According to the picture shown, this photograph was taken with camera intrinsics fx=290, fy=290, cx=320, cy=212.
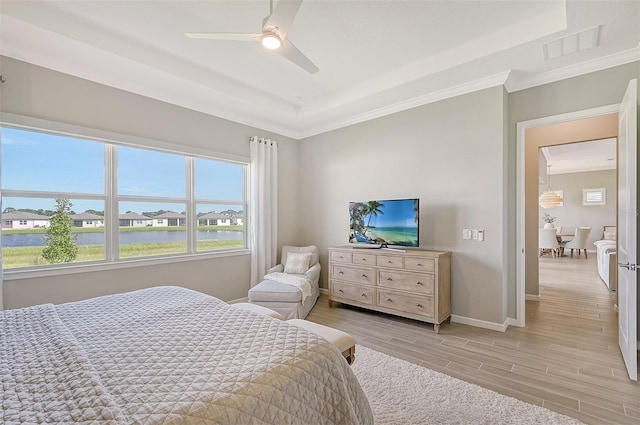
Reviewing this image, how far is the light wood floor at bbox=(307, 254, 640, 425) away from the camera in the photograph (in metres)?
2.07

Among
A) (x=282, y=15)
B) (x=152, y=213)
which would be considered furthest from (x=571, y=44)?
(x=152, y=213)

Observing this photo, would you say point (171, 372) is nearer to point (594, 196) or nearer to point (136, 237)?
point (136, 237)

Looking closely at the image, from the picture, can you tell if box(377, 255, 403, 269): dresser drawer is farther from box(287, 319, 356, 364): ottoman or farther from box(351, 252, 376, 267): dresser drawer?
box(287, 319, 356, 364): ottoman

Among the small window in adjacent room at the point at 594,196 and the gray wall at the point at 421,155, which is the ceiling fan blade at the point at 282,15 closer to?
the gray wall at the point at 421,155

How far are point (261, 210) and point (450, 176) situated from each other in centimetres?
277

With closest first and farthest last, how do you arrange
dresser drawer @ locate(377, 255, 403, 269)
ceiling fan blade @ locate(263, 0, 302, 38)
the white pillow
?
ceiling fan blade @ locate(263, 0, 302, 38), dresser drawer @ locate(377, 255, 403, 269), the white pillow

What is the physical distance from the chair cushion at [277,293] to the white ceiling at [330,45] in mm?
2506

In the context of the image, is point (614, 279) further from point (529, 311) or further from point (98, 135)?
point (98, 135)

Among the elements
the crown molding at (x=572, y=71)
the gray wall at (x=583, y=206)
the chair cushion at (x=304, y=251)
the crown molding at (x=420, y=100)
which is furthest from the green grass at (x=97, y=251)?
the gray wall at (x=583, y=206)

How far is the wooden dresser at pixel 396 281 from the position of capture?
3.32m

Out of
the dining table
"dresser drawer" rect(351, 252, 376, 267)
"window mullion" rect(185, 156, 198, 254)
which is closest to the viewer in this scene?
"dresser drawer" rect(351, 252, 376, 267)

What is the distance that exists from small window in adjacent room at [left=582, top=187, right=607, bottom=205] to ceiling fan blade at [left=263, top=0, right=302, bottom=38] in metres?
12.0

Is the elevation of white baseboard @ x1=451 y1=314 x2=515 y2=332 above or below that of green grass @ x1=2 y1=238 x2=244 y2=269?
below

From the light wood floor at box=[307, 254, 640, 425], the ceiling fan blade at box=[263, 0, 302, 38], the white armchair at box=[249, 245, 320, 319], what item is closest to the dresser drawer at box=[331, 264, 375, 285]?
the white armchair at box=[249, 245, 320, 319]
